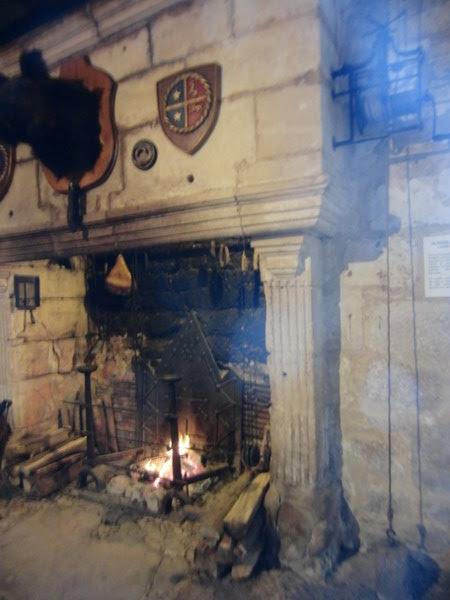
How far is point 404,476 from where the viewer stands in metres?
3.14

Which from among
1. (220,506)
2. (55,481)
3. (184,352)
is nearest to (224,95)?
(184,352)

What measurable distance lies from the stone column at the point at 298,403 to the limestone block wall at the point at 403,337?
383 mm

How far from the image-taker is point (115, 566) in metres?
3.04

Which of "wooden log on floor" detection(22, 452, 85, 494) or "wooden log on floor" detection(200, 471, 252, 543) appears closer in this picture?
"wooden log on floor" detection(200, 471, 252, 543)

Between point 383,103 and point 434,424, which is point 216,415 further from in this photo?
point 383,103

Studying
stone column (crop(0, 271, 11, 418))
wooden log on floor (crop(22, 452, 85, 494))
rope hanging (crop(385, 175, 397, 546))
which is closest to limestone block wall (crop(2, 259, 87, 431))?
stone column (crop(0, 271, 11, 418))

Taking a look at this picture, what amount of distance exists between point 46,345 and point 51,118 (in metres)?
2.61

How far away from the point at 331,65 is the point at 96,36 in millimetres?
2143

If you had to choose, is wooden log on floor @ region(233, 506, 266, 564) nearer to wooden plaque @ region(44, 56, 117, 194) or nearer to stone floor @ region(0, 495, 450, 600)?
stone floor @ region(0, 495, 450, 600)

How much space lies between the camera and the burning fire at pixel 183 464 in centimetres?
395

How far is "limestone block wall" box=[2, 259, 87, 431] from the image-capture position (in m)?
4.45

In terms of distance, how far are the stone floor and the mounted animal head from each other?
319 cm

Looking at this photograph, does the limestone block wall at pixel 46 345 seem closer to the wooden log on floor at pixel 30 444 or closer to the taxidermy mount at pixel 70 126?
the wooden log on floor at pixel 30 444

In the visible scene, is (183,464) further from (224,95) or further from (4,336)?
(224,95)
